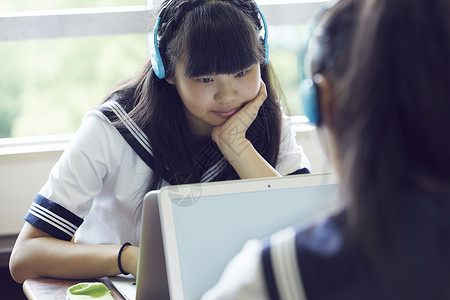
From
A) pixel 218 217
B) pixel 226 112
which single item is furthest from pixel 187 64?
pixel 218 217

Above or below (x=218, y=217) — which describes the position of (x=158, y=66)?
above

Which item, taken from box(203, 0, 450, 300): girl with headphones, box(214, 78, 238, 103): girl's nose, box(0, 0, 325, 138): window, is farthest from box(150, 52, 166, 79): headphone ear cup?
box(0, 0, 325, 138): window

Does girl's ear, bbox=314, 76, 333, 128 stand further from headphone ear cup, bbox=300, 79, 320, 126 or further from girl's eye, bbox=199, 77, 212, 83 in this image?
girl's eye, bbox=199, 77, 212, 83

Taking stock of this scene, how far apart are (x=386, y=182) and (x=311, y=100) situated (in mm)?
133

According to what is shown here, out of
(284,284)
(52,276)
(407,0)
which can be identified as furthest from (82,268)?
(407,0)

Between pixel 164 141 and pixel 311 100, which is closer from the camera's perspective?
pixel 311 100

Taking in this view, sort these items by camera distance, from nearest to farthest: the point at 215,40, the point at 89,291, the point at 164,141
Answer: the point at 89,291 < the point at 215,40 < the point at 164,141

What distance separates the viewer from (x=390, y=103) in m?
0.46

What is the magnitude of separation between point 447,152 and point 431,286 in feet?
0.35

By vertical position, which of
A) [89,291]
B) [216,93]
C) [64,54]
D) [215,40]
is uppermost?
[215,40]

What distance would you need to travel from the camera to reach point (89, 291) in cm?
100

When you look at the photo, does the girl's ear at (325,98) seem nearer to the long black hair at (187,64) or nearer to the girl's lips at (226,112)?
the long black hair at (187,64)

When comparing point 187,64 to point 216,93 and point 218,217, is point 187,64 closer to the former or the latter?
point 216,93

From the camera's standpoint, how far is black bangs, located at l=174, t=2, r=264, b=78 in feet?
3.82
